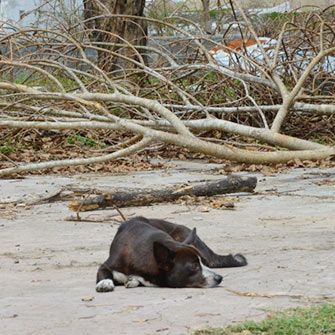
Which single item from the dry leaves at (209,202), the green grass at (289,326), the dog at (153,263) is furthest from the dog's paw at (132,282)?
the dry leaves at (209,202)

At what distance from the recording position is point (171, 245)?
567 cm

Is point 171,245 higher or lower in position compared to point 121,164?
higher

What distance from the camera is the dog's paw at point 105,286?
17.9 feet

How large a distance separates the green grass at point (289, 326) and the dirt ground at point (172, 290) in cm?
18

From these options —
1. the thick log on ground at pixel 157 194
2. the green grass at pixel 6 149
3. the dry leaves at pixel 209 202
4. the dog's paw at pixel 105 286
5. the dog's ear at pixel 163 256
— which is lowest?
the green grass at pixel 6 149

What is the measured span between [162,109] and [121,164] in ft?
7.61

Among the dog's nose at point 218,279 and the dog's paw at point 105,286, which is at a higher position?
the dog's nose at point 218,279

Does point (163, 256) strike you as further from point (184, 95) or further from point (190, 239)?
point (184, 95)

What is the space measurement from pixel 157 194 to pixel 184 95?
3.11m

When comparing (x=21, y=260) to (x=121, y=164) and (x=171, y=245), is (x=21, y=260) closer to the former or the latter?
(x=171, y=245)

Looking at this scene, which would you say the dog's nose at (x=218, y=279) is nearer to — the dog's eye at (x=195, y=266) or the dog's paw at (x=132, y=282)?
the dog's eye at (x=195, y=266)

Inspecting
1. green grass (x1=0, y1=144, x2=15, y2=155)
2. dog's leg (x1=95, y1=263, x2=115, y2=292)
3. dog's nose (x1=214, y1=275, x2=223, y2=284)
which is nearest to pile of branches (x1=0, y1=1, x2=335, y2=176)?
green grass (x1=0, y1=144, x2=15, y2=155)

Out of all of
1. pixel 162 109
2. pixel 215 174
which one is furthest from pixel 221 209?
pixel 215 174

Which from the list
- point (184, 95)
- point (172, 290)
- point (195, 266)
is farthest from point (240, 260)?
point (184, 95)
